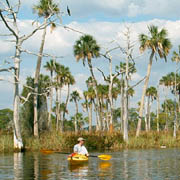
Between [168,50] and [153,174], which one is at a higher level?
[168,50]

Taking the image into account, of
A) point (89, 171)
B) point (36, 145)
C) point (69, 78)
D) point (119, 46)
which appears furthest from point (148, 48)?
point (89, 171)

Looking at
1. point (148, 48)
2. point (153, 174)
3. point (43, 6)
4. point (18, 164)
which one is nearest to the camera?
point (153, 174)

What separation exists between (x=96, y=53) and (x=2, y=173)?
3659 cm

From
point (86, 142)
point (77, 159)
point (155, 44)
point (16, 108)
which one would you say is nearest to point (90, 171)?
point (77, 159)

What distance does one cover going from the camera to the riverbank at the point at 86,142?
32.3 meters

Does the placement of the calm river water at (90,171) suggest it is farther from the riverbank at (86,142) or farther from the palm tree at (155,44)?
the palm tree at (155,44)

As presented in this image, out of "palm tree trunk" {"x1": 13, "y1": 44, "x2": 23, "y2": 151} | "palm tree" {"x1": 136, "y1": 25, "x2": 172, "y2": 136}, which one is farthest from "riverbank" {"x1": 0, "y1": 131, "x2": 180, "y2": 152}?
"palm tree" {"x1": 136, "y1": 25, "x2": 172, "y2": 136}

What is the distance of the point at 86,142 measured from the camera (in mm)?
34219

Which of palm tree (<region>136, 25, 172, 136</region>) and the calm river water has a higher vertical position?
palm tree (<region>136, 25, 172, 136</region>)

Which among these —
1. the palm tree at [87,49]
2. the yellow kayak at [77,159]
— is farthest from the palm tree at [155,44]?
the yellow kayak at [77,159]

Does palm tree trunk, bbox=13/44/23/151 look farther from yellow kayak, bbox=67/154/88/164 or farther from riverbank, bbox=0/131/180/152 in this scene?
yellow kayak, bbox=67/154/88/164

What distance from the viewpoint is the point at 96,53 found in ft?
176

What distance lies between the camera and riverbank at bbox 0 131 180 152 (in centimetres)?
3234

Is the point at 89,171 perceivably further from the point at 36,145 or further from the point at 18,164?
the point at 36,145
